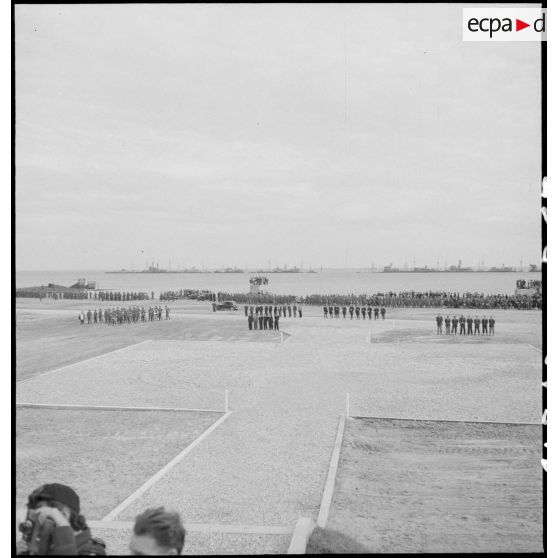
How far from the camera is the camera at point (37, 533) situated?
290 cm

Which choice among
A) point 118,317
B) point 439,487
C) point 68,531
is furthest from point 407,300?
point 68,531

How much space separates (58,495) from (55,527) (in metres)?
0.22

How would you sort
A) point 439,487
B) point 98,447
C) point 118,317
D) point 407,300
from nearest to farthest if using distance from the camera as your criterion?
point 439,487 < point 98,447 < point 118,317 < point 407,300

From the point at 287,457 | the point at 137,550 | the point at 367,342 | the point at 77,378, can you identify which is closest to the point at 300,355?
the point at 367,342

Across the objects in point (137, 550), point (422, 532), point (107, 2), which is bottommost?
point (422, 532)

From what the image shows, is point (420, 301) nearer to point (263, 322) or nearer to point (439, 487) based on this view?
point (263, 322)

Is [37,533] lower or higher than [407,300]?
higher

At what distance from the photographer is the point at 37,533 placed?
9.58 ft

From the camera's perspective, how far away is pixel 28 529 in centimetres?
305

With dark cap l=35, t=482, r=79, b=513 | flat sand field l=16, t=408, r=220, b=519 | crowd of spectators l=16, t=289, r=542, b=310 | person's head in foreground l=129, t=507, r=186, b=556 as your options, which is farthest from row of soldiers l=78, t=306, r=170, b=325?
person's head in foreground l=129, t=507, r=186, b=556

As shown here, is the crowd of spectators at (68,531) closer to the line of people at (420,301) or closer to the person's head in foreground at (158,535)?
the person's head in foreground at (158,535)

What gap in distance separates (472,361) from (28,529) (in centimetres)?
1707

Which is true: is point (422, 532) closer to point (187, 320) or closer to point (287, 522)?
point (287, 522)

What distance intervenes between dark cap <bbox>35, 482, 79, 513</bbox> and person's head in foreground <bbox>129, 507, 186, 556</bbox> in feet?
1.43
